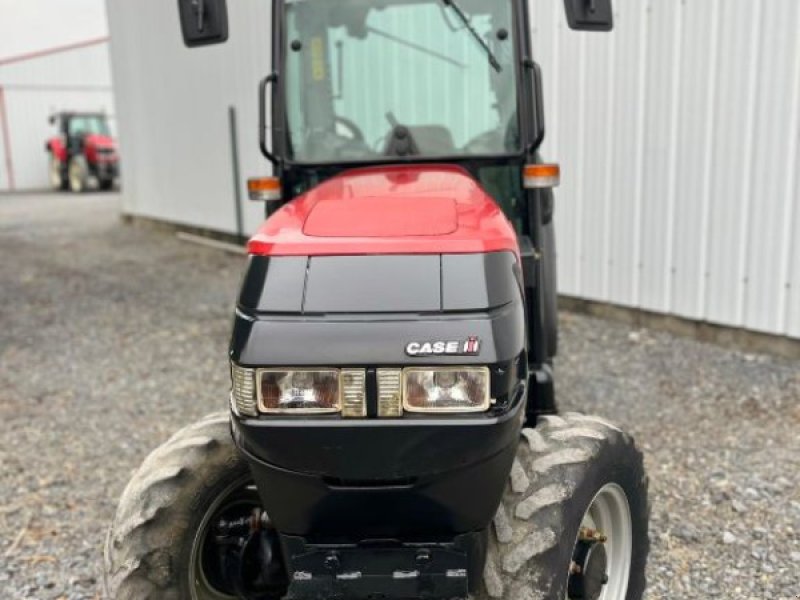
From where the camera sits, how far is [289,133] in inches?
125

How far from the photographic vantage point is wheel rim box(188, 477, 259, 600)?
245 centimetres

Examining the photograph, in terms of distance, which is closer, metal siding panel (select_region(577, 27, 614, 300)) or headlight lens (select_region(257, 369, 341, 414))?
headlight lens (select_region(257, 369, 341, 414))

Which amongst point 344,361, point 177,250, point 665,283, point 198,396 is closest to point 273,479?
point 344,361

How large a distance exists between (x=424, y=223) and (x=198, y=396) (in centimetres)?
352

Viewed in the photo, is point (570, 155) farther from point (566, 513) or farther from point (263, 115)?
point (566, 513)

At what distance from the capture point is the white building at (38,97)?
1017 inches

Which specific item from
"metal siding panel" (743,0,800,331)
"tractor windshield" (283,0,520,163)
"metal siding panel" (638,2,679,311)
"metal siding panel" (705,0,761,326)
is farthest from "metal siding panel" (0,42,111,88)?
"tractor windshield" (283,0,520,163)

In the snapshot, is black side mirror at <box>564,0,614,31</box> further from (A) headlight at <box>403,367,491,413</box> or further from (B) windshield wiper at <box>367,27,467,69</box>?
(A) headlight at <box>403,367,491,413</box>

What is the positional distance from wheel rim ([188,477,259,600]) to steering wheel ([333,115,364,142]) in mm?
1374

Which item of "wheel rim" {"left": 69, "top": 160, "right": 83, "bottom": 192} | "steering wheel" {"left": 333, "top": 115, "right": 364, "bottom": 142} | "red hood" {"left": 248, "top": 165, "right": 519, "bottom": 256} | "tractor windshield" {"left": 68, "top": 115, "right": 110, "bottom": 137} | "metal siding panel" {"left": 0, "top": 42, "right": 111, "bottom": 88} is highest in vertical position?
"metal siding panel" {"left": 0, "top": 42, "right": 111, "bottom": 88}

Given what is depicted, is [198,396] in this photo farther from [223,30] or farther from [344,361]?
[344,361]

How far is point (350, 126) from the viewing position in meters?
3.22

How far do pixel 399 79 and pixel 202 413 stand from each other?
2.64 meters

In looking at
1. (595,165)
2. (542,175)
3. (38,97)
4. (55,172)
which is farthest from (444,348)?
(38,97)
